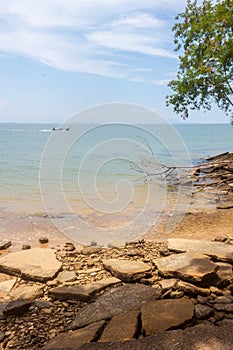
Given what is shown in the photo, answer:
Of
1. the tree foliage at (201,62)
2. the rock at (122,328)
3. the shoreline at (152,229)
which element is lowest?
the shoreline at (152,229)

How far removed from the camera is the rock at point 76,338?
9.24 feet

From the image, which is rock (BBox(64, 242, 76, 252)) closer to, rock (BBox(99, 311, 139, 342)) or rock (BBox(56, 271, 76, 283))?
rock (BBox(56, 271, 76, 283))

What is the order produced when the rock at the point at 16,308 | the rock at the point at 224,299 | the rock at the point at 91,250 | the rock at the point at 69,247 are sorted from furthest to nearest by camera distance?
1. the rock at the point at 69,247
2. the rock at the point at 91,250
3. the rock at the point at 16,308
4. the rock at the point at 224,299

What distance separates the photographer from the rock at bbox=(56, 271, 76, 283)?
464 centimetres

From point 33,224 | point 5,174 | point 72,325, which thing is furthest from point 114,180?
point 72,325

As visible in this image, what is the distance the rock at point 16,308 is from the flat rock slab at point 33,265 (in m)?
0.90

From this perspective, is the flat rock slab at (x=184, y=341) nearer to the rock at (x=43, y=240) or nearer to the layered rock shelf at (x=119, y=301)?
the layered rock shelf at (x=119, y=301)

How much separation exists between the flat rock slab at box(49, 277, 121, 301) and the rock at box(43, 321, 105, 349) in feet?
2.68

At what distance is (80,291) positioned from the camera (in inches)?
157

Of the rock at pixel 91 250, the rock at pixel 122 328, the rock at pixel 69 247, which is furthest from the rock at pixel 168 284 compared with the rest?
the rock at pixel 69 247

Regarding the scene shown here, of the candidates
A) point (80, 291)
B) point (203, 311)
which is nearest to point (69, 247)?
point (80, 291)

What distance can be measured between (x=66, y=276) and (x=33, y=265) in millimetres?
630

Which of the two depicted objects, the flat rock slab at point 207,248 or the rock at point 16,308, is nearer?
the rock at point 16,308

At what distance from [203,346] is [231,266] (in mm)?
2058
